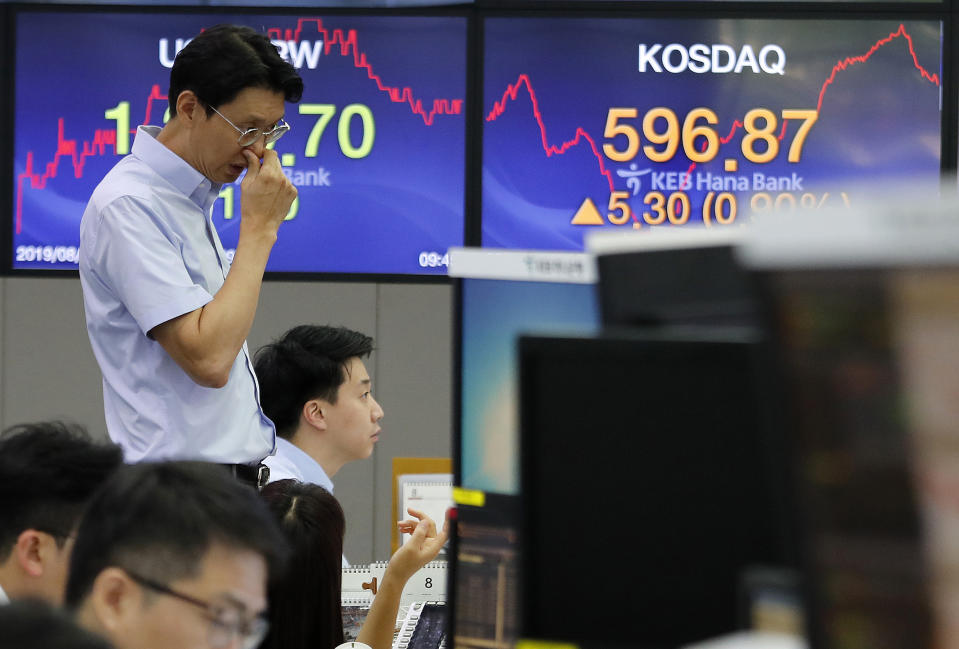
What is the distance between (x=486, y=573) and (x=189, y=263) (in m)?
0.85

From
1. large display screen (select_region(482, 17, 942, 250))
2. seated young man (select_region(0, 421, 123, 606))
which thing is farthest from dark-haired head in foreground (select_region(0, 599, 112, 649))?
large display screen (select_region(482, 17, 942, 250))

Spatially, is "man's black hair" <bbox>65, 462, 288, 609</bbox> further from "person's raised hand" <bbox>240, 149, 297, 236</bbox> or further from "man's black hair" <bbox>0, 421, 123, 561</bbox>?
"person's raised hand" <bbox>240, 149, 297, 236</bbox>

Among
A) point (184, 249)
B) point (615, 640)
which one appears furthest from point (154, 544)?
point (184, 249)

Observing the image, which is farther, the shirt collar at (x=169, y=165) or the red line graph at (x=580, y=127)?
the red line graph at (x=580, y=127)

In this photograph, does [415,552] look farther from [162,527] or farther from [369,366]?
[369,366]

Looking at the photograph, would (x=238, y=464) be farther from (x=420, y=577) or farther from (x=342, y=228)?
(x=342, y=228)

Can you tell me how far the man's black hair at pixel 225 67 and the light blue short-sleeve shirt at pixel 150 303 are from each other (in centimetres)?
11

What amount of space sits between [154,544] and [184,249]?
33.9 inches

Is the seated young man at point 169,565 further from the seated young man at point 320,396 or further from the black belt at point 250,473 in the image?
the seated young man at point 320,396

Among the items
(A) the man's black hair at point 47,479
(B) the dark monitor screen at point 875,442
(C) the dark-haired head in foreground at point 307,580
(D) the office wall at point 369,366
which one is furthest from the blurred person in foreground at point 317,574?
(D) the office wall at point 369,366

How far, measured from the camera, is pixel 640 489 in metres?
0.72

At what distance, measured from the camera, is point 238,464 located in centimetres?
183

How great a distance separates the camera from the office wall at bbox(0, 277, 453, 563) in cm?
360

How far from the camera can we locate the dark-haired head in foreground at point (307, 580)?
65.5 inches
